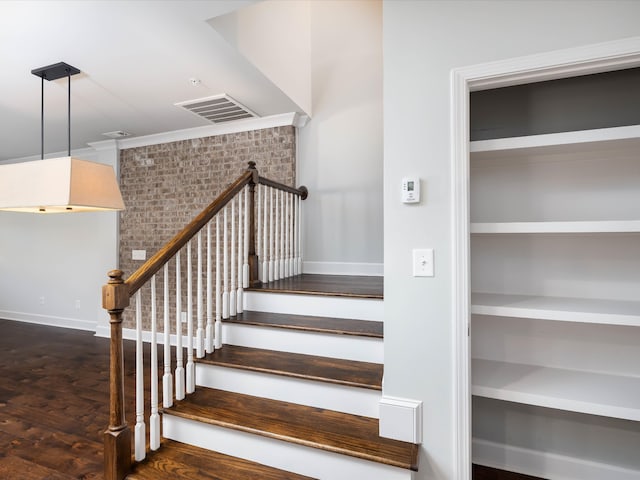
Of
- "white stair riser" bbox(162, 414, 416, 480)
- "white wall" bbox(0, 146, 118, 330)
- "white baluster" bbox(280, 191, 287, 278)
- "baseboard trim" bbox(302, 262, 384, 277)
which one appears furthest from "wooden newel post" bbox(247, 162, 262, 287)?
"white wall" bbox(0, 146, 118, 330)

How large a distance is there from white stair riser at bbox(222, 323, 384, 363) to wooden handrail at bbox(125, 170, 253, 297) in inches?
30.4

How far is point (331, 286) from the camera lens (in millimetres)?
2973

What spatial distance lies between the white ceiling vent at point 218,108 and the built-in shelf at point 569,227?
2.68 metres

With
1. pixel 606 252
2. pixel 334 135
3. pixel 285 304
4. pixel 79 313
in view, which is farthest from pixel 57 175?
pixel 79 313

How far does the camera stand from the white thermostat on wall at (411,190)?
1.69 meters

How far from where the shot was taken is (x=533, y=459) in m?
2.11

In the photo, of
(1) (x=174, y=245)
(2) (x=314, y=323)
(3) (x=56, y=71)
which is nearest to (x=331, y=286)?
(2) (x=314, y=323)

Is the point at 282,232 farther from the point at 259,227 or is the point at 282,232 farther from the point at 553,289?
the point at 553,289

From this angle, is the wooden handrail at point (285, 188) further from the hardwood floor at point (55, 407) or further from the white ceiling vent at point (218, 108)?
the hardwood floor at point (55, 407)

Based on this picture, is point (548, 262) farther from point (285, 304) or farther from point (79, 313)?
point (79, 313)

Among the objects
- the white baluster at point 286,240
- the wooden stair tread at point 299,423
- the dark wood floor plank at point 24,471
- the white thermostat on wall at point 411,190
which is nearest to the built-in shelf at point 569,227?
the white thermostat on wall at point 411,190

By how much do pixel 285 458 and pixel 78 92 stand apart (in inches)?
138

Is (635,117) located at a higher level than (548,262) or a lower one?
higher

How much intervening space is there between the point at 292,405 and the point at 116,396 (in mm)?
935
